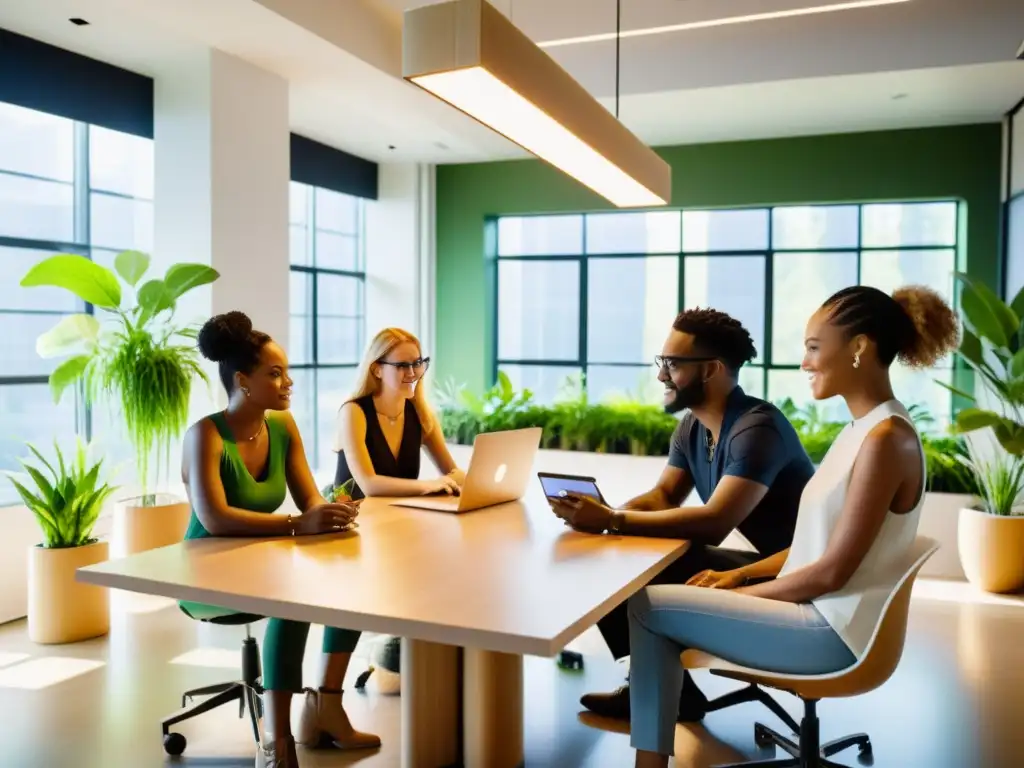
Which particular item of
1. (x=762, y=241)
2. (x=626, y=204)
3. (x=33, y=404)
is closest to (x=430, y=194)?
(x=762, y=241)

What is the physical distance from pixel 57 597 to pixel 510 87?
3240mm

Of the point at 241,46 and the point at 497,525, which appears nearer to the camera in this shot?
the point at 497,525

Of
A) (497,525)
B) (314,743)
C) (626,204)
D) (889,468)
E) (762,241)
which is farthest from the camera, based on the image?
Answer: (762,241)

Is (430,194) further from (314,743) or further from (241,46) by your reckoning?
(314,743)

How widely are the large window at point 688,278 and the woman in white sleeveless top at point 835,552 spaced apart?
5.61 m

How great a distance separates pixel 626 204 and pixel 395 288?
5225 mm

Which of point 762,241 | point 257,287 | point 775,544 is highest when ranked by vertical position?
point 762,241

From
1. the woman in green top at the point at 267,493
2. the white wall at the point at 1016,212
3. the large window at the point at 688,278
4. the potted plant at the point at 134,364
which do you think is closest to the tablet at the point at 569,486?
the woman in green top at the point at 267,493

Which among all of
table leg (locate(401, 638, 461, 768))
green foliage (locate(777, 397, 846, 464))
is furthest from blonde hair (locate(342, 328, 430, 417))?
green foliage (locate(777, 397, 846, 464))

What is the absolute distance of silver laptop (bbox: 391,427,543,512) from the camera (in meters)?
2.94

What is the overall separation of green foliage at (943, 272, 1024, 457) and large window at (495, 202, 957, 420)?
220 cm

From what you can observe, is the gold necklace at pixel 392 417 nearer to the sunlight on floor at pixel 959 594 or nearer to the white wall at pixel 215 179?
the white wall at pixel 215 179

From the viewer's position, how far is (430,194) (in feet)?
→ 28.5

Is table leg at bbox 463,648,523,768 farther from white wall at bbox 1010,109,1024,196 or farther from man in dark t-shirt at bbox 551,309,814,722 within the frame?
white wall at bbox 1010,109,1024,196
